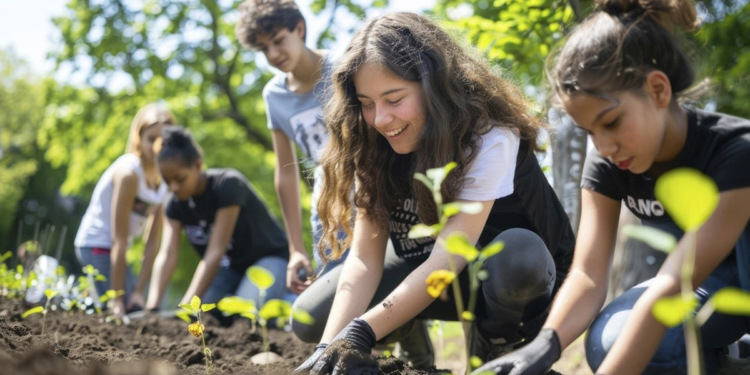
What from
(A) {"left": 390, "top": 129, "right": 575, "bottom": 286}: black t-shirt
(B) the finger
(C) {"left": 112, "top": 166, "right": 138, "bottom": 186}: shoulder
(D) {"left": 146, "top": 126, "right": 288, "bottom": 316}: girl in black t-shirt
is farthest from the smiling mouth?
(C) {"left": 112, "top": 166, "right": 138, "bottom": 186}: shoulder

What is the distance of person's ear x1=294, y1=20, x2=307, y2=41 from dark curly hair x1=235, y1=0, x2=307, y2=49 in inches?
0.6

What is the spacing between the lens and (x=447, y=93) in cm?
235

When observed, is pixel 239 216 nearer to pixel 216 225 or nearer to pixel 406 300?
pixel 216 225

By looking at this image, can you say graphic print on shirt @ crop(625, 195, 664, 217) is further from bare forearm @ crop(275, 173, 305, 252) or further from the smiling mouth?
bare forearm @ crop(275, 173, 305, 252)

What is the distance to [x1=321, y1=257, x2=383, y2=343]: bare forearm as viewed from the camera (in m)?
2.25

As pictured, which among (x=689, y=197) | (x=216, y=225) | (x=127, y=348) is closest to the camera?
(x=689, y=197)

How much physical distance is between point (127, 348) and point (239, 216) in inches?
76.2

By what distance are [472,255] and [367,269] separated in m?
1.21

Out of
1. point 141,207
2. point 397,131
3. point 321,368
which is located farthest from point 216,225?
point 321,368

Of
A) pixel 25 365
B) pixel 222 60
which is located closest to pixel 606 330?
pixel 25 365

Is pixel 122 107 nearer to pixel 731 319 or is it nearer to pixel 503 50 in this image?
pixel 503 50

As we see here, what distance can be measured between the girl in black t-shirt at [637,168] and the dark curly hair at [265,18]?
1.89m

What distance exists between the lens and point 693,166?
191 cm

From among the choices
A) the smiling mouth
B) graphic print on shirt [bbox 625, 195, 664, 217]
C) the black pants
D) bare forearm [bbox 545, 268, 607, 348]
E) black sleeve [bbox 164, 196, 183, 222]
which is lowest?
black sleeve [bbox 164, 196, 183, 222]
